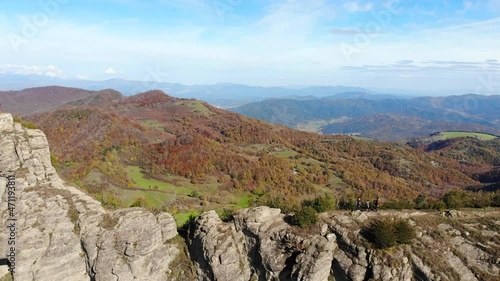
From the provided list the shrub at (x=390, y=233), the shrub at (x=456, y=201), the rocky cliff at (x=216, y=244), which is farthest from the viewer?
the shrub at (x=456, y=201)

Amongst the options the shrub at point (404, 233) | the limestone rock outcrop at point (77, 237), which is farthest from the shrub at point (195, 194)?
the shrub at point (404, 233)

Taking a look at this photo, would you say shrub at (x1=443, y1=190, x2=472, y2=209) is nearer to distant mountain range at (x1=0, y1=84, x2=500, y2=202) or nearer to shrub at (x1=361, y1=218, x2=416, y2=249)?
shrub at (x1=361, y1=218, x2=416, y2=249)

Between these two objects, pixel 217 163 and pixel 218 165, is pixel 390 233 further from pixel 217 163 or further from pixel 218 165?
pixel 217 163

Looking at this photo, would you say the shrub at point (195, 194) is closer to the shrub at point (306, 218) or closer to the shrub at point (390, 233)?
the shrub at point (306, 218)

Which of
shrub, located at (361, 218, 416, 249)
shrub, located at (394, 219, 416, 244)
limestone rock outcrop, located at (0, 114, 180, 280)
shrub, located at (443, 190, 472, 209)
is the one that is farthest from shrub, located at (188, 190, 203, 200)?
shrub, located at (394, 219, 416, 244)

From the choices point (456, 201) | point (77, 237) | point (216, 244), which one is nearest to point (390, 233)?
point (456, 201)

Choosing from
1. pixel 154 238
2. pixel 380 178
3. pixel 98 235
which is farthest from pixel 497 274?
pixel 380 178
